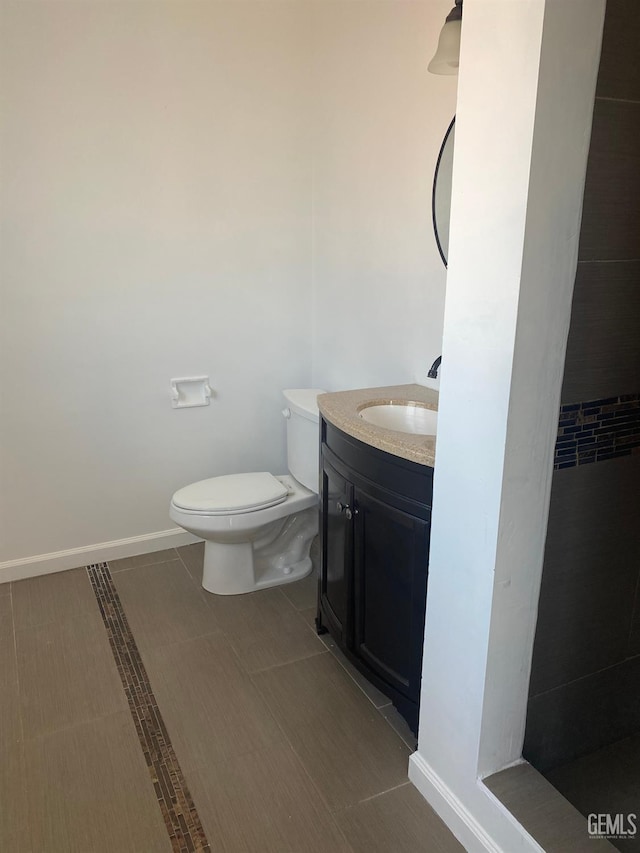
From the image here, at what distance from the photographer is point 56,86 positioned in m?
2.42

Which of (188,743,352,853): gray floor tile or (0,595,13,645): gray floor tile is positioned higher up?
(0,595,13,645): gray floor tile

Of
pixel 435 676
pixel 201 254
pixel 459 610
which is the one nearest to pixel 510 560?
pixel 459 610

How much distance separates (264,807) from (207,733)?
12.8 inches

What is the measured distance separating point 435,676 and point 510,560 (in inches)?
16.9

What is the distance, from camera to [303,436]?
2643 mm

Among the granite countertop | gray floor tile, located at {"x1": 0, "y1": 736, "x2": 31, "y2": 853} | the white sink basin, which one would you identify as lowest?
gray floor tile, located at {"x1": 0, "y1": 736, "x2": 31, "y2": 853}

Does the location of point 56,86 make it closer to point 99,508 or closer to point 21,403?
point 21,403

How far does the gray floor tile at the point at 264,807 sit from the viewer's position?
1.56 metres

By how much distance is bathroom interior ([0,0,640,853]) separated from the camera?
1.35m

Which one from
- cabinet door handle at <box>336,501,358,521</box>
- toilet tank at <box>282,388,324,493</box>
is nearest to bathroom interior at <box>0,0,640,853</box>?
toilet tank at <box>282,388,324,493</box>

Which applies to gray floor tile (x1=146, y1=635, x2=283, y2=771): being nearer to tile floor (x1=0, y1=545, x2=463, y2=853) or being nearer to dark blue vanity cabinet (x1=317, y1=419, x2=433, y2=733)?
tile floor (x1=0, y1=545, x2=463, y2=853)

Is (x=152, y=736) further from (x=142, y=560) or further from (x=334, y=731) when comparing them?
(x=142, y=560)

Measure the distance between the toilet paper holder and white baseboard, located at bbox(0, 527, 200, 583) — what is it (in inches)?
23.7

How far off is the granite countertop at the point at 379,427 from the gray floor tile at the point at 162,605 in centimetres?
100
